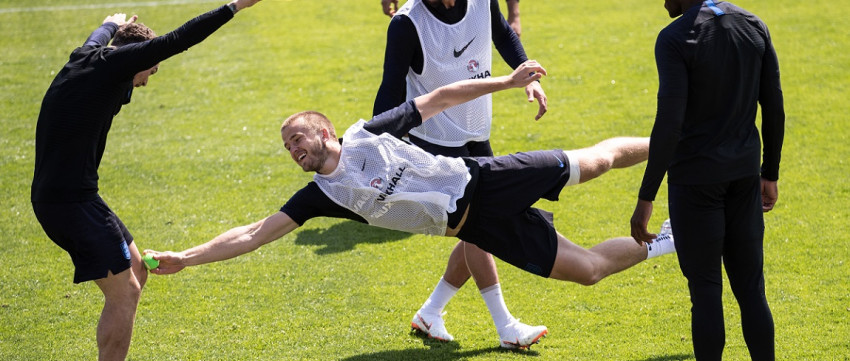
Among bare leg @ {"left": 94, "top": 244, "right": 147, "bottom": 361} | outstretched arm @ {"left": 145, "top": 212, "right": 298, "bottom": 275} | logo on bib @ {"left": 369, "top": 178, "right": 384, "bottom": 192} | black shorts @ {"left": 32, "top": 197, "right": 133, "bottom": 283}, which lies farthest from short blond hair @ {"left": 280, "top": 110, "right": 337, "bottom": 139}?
bare leg @ {"left": 94, "top": 244, "right": 147, "bottom": 361}

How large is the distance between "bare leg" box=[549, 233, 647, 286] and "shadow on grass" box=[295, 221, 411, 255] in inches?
106

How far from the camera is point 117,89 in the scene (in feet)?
16.3

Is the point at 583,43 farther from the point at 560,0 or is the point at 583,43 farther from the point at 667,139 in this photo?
the point at 667,139

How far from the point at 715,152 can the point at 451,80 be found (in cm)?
190

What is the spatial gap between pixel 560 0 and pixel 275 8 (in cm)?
464

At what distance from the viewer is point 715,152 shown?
416 cm

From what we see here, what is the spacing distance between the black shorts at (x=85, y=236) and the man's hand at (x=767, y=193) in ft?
11.0

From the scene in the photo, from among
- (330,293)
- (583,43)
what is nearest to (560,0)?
(583,43)

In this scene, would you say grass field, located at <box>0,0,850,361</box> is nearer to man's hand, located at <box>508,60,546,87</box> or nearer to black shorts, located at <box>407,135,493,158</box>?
black shorts, located at <box>407,135,493,158</box>

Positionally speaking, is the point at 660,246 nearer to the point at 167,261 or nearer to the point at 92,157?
the point at 167,261

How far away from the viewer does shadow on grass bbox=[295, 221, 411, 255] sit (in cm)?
749

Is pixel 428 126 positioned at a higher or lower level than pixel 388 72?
lower

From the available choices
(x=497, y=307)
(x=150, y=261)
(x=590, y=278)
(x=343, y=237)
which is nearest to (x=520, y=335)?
(x=497, y=307)

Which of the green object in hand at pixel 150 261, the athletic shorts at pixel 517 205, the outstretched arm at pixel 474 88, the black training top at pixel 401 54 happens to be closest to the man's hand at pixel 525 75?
the outstretched arm at pixel 474 88
